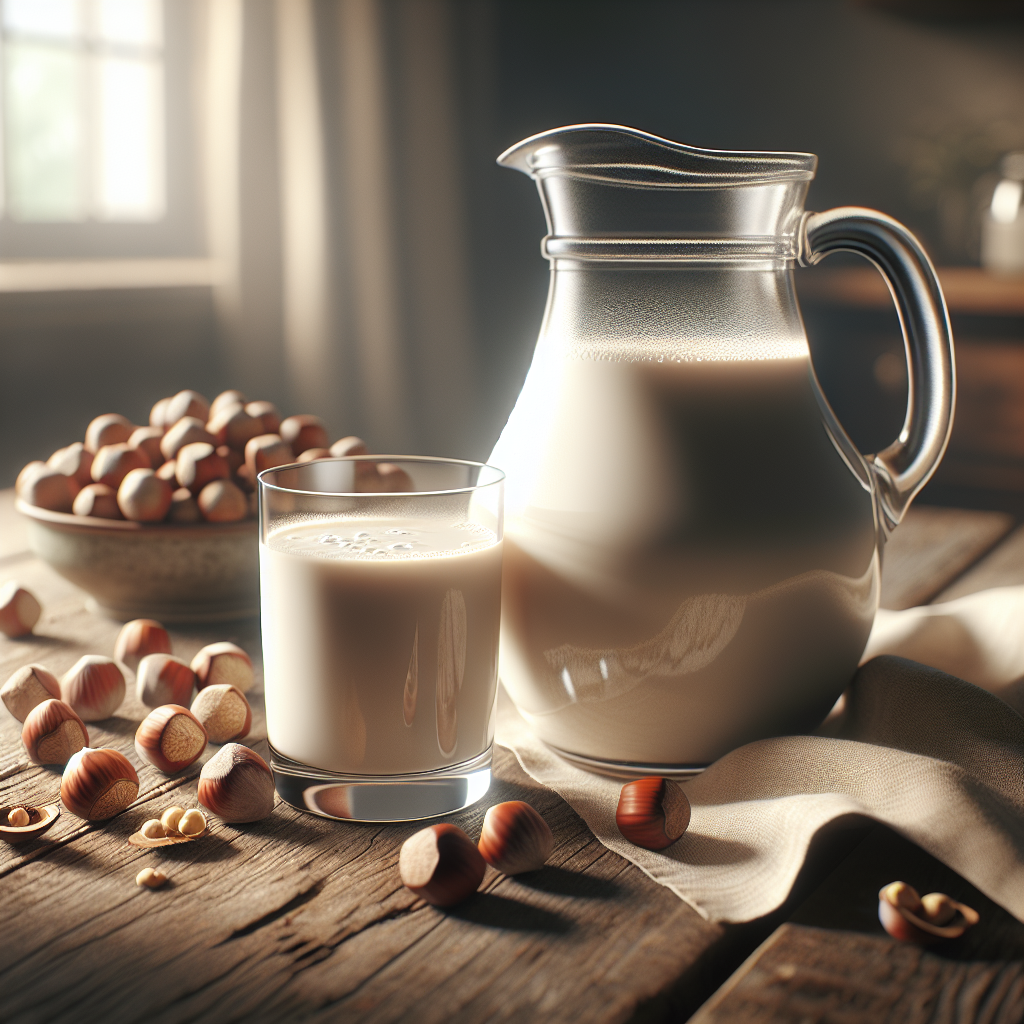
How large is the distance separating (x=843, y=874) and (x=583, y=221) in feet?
1.22

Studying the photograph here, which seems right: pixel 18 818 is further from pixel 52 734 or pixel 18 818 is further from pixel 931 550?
pixel 931 550

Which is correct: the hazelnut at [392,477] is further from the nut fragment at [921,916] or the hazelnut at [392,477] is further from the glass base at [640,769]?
the nut fragment at [921,916]

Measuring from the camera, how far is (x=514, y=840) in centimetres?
53

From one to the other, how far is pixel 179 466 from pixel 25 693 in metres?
0.27

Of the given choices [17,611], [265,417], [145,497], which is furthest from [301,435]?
[17,611]

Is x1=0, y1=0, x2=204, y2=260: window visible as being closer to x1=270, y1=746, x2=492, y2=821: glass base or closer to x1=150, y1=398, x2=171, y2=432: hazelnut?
x1=150, y1=398, x2=171, y2=432: hazelnut

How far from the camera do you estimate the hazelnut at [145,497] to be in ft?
2.93

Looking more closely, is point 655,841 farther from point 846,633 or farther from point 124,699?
point 124,699

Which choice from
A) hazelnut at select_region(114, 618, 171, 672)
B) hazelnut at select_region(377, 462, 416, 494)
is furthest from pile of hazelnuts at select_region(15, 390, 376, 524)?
hazelnut at select_region(377, 462, 416, 494)

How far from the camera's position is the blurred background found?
2711 mm

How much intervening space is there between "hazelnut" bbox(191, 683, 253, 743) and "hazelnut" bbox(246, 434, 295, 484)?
0.83 ft

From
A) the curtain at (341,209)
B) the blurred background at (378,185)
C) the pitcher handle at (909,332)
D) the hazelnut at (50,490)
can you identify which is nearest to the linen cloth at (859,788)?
the pitcher handle at (909,332)

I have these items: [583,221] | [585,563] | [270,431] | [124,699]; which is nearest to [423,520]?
[585,563]

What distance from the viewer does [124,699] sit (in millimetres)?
763
